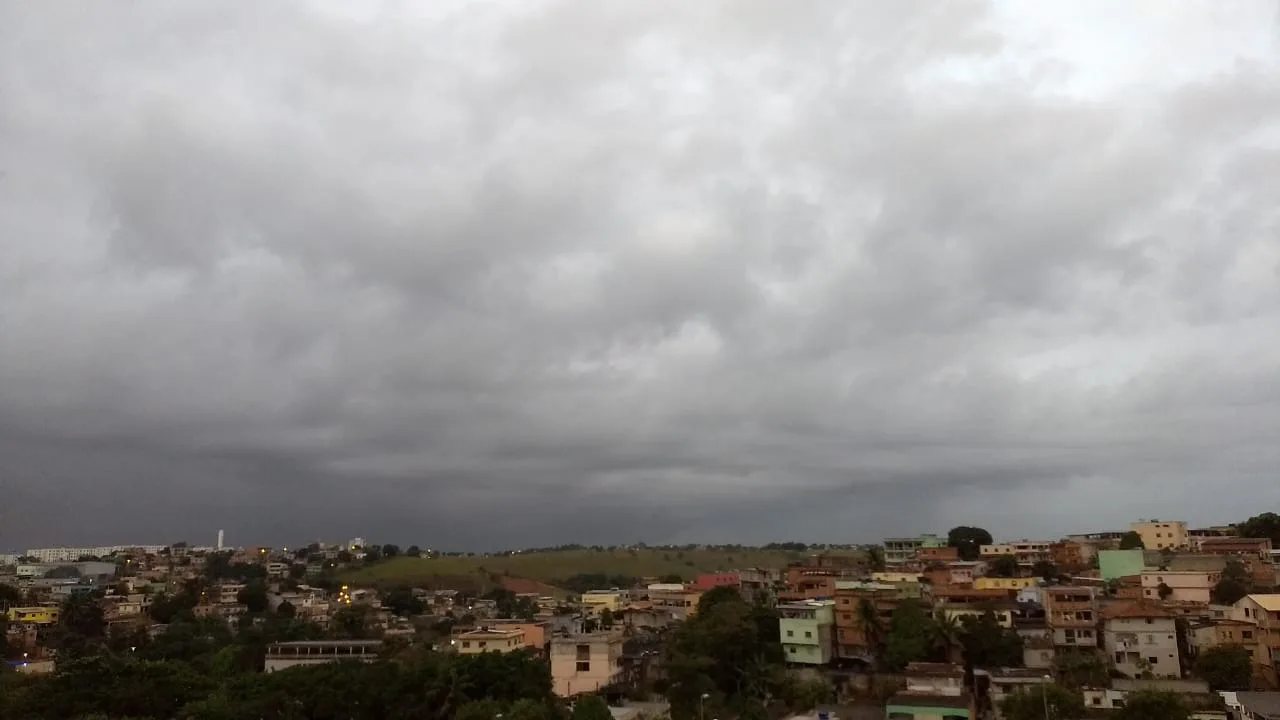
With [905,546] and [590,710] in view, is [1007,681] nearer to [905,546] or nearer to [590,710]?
[590,710]

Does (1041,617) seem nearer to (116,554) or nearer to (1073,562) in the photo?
(1073,562)

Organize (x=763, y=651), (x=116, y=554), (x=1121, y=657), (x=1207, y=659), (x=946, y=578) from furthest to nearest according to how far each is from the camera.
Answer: (x=116, y=554) → (x=946, y=578) → (x=763, y=651) → (x=1121, y=657) → (x=1207, y=659)

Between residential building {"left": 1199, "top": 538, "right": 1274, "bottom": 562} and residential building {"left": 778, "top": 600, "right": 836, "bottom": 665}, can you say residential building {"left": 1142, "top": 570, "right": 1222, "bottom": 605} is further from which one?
residential building {"left": 778, "top": 600, "right": 836, "bottom": 665}

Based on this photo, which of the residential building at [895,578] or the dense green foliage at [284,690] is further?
the residential building at [895,578]

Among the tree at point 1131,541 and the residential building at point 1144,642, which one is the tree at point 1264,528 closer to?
the tree at point 1131,541

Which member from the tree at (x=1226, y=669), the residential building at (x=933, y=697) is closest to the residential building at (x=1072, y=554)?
the tree at (x=1226, y=669)

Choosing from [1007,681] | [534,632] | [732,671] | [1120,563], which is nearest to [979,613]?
[1007,681]

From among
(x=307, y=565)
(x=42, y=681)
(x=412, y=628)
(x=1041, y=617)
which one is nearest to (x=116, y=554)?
(x=307, y=565)
